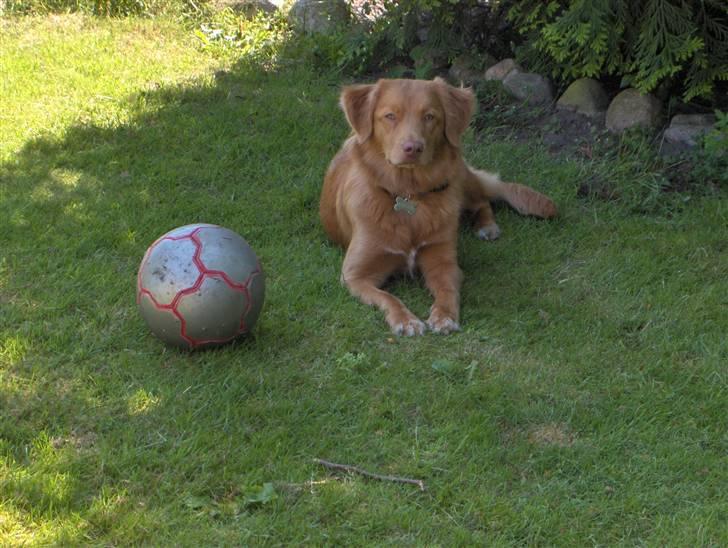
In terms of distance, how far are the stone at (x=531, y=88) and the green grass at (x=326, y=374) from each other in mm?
585

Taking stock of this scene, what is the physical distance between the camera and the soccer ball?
13.8 ft

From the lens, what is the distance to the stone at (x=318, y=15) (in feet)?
29.4

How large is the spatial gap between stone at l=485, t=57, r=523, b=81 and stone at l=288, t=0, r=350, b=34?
1.65 m

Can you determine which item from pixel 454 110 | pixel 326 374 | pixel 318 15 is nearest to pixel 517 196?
pixel 454 110

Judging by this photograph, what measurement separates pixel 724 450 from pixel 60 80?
6197mm

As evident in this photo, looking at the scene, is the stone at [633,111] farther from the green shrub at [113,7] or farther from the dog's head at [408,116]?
the green shrub at [113,7]

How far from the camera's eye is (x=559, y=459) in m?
3.85

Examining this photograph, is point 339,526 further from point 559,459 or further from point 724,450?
point 724,450

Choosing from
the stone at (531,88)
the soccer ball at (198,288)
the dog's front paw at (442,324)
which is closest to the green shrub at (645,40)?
the stone at (531,88)

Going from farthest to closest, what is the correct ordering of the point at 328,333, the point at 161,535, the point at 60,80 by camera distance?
the point at 60,80, the point at 328,333, the point at 161,535

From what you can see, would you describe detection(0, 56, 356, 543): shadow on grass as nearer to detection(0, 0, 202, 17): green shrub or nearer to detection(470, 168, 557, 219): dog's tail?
detection(470, 168, 557, 219): dog's tail

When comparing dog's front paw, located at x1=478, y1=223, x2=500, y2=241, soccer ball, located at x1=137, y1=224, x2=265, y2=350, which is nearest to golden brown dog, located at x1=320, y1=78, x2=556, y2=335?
dog's front paw, located at x1=478, y1=223, x2=500, y2=241

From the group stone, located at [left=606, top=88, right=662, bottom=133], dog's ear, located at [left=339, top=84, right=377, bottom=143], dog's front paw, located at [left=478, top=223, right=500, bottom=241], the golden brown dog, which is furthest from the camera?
stone, located at [left=606, top=88, right=662, bottom=133]

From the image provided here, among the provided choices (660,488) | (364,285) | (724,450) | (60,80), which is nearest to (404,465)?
(660,488)
